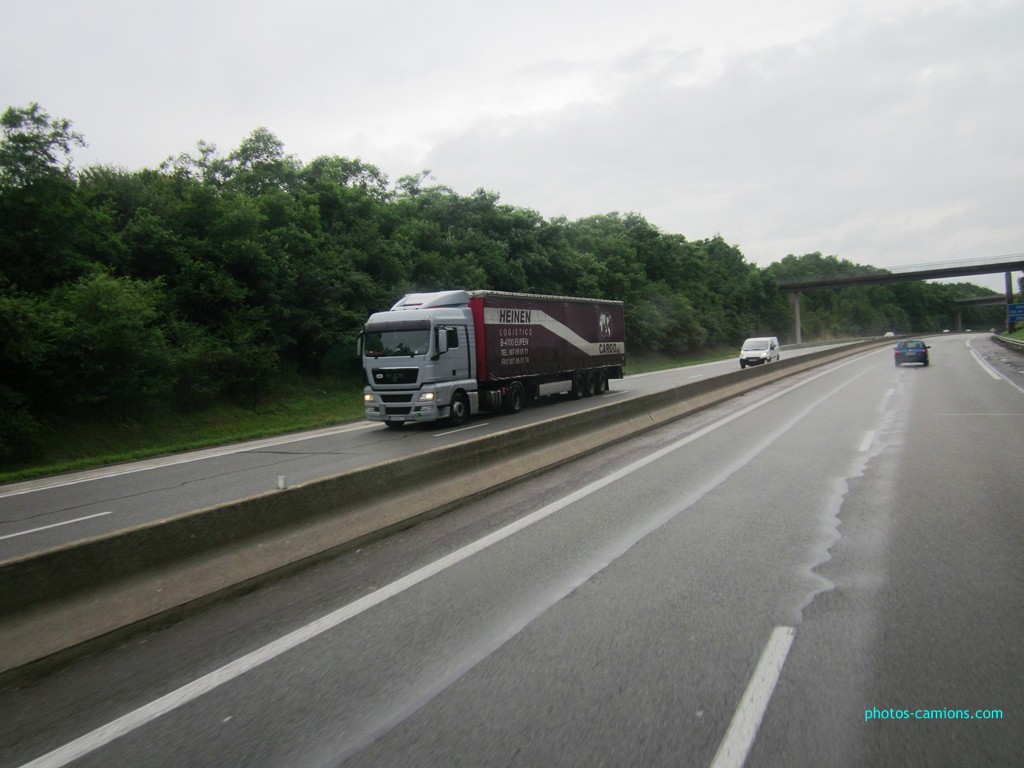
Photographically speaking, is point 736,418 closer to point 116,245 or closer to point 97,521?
point 97,521

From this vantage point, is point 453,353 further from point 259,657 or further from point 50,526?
point 259,657

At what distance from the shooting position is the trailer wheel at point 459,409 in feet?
67.8

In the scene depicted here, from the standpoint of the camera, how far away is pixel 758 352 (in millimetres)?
47312

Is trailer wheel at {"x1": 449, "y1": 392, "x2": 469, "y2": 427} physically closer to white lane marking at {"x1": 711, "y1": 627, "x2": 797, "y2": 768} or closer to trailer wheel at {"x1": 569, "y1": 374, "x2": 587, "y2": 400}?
trailer wheel at {"x1": 569, "y1": 374, "x2": 587, "y2": 400}

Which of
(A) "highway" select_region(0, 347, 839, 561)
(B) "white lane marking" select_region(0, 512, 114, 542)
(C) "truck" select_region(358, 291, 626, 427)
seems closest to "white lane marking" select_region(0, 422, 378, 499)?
(A) "highway" select_region(0, 347, 839, 561)

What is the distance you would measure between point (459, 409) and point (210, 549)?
49.2ft

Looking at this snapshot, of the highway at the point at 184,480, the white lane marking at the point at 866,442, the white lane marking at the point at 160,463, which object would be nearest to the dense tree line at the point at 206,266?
the white lane marking at the point at 160,463

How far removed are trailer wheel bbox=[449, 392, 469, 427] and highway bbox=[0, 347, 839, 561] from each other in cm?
40

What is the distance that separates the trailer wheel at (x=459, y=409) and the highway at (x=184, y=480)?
397 millimetres

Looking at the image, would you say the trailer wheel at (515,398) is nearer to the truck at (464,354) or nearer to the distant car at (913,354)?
the truck at (464,354)

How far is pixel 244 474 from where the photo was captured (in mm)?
14156

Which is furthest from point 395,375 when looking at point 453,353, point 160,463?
point 160,463

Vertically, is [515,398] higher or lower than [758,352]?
lower

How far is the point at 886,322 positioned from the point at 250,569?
563ft
